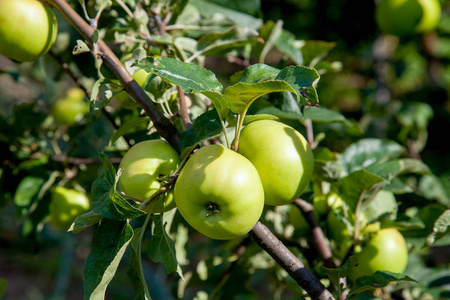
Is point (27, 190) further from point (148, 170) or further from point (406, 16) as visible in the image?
point (406, 16)

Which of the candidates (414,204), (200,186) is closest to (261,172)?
(200,186)

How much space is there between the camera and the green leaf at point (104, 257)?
1.50 ft

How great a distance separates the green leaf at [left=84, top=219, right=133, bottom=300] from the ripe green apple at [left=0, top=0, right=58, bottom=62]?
30 cm

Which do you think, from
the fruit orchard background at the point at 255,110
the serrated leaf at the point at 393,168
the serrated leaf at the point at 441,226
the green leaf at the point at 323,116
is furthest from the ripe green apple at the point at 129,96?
the serrated leaf at the point at 441,226

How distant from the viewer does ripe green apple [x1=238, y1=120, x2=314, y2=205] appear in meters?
0.47

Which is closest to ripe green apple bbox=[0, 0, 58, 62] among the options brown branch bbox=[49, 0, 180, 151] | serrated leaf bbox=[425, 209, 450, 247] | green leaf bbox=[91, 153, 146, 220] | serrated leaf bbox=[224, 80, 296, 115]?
brown branch bbox=[49, 0, 180, 151]

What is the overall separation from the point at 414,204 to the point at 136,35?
0.79 metres

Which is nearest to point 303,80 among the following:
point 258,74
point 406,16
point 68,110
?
point 258,74

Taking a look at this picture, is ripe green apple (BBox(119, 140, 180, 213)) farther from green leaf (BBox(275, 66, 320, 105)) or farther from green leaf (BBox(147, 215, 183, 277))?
green leaf (BBox(275, 66, 320, 105))

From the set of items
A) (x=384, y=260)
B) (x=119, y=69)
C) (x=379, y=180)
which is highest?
(x=119, y=69)

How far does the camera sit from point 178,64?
46 cm

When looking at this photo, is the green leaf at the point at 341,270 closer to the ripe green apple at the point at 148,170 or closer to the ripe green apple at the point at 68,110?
the ripe green apple at the point at 148,170

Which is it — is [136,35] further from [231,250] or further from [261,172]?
[231,250]

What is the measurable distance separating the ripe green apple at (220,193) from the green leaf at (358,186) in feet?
0.77
